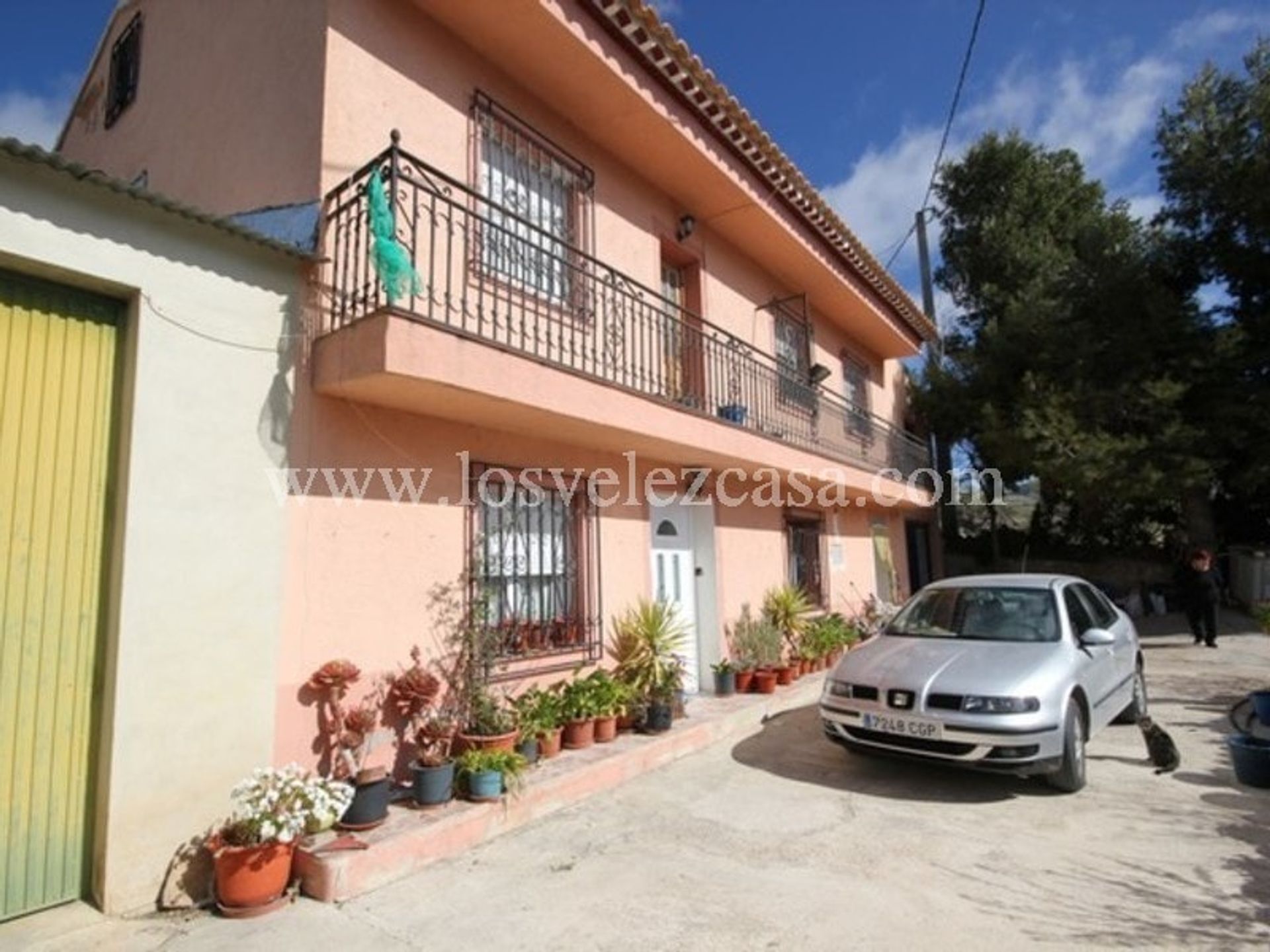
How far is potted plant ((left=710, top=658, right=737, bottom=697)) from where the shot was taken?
8961 millimetres

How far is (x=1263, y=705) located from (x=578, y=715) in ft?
19.7

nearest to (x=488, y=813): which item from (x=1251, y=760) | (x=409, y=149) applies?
(x=409, y=149)

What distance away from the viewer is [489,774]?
16.8ft

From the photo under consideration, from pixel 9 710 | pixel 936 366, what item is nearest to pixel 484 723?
pixel 9 710

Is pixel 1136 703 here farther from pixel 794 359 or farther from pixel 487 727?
pixel 794 359

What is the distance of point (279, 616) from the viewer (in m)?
4.75

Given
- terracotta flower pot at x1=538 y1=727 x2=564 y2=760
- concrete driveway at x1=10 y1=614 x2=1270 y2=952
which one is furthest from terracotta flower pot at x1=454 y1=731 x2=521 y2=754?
concrete driveway at x1=10 y1=614 x2=1270 y2=952

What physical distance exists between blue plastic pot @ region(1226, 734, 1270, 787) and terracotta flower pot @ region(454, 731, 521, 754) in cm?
560

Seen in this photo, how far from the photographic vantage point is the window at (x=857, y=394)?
13.8 meters

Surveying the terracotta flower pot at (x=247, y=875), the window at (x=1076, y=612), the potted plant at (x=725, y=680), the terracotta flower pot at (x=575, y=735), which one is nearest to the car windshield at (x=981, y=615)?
the window at (x=1076, y=612)

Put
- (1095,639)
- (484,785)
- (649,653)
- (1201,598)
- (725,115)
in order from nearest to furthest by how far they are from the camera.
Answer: (484,785), (1095,639), (649,653), (725,115), (1201,598)

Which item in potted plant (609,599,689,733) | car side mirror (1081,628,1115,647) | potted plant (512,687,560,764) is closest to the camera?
potted plant (512,687,560,764)

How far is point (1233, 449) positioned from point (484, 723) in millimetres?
17784

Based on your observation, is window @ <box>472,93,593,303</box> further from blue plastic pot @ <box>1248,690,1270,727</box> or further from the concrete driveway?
blue plastic pot @ <box>1248,690,1270,727</box>
